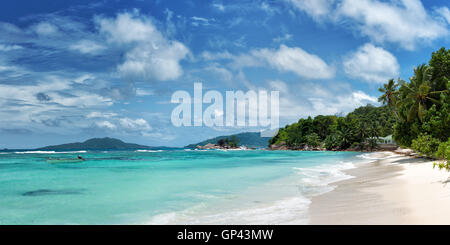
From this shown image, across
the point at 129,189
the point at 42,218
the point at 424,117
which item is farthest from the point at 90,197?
the point at 424,117

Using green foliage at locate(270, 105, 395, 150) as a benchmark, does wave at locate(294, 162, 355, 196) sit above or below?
below

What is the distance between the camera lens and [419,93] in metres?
22.4

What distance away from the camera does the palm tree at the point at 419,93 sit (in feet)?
72.7

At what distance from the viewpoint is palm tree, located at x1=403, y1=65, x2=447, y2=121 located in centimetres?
2216

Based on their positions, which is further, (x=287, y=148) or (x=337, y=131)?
(x=287, y=148)


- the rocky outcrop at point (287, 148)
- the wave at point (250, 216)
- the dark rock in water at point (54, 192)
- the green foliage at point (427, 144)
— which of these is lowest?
the rocky outcrop at point (287, 148)

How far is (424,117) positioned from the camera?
2189cm

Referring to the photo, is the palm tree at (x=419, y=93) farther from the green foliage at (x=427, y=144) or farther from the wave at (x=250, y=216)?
the wave at (x=250, y=216)

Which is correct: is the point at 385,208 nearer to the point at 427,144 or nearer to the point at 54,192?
the point at 54,192

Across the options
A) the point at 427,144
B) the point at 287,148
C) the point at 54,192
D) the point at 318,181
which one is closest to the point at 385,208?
the point at 318,181

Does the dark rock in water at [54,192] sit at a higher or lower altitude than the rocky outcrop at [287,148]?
higher

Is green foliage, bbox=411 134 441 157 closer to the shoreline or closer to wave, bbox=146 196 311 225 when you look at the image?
the shoreline

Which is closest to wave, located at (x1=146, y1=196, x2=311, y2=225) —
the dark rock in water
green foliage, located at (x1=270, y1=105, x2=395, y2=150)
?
the dark rock in water

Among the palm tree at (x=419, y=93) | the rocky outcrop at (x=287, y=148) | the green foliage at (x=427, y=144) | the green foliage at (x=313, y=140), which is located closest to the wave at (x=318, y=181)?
the green foliage at (x=427, y=144)
